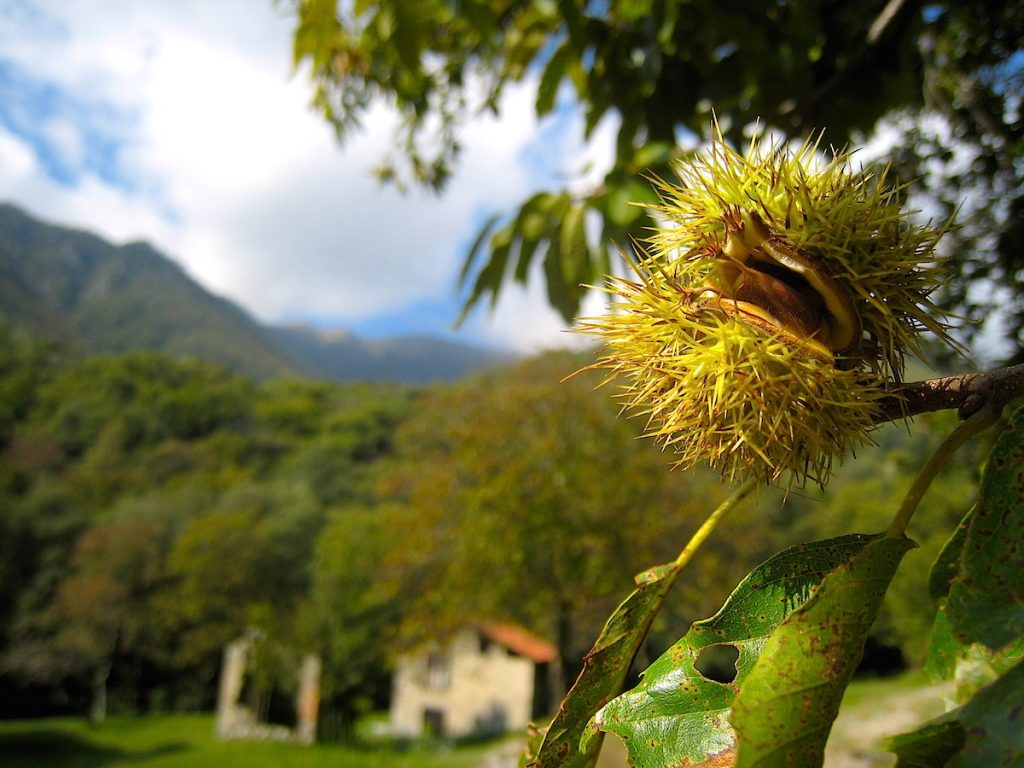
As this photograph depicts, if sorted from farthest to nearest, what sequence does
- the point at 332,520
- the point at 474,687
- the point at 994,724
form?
the point at 332,520, the point at 474,687, the point at 994,724

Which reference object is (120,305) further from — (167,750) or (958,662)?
(958,662)

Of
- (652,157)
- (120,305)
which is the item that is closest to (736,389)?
(652,157)

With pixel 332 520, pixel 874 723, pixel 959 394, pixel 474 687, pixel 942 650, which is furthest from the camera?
pixel 332 520

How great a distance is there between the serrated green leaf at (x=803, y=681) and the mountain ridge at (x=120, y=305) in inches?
2368

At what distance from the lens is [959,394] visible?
697 mm

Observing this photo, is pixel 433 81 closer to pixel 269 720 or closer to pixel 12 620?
pixel 269 720

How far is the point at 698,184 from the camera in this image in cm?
85

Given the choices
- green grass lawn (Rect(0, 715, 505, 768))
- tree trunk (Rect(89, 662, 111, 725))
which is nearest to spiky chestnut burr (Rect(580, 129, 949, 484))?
green grass lawn (Rect(0, 715, 505, 768))

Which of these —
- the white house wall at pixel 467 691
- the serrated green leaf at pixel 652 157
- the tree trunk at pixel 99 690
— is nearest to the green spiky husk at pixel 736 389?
the serrated green leaf at pixel 652 157

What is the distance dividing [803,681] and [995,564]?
0.20 m

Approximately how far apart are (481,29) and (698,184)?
4.23ft

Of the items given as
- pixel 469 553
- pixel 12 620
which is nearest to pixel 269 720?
pixel 12 620

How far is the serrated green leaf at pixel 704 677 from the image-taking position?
2.24ft

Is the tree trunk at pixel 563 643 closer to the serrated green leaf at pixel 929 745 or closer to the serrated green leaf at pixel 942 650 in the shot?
the serrated green leaf at pixel 942 650
